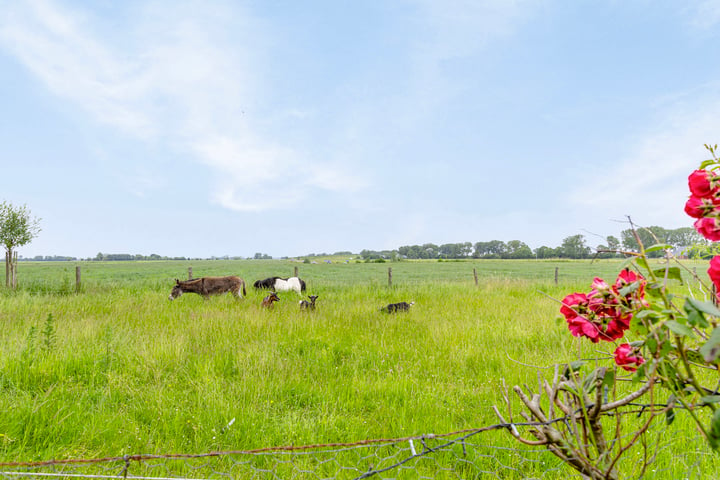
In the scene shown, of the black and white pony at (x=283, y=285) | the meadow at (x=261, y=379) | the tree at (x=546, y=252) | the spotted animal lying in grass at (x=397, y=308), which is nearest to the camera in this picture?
the meadow at (x=261, y=379)

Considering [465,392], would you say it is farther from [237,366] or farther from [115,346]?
[115,346]

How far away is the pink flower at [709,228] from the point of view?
950mm

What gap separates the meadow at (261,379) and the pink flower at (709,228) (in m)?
0.37

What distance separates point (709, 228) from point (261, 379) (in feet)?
14.5

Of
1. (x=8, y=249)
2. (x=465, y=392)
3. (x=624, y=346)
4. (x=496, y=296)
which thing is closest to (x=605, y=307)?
(x=624, y=346)

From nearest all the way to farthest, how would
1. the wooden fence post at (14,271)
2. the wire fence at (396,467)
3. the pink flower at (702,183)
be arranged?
the pink flower at (702,183)
the wire fence at (396,467)
the wooden fence post at (14,271)

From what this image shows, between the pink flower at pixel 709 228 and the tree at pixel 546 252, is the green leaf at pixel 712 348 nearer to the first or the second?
the pink flower at pixel 709 228

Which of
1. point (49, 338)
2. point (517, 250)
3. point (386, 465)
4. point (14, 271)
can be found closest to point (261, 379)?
point (386, 465)

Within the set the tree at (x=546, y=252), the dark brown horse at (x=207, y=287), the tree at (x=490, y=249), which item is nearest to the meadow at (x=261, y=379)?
the dark brown horse at (x=207, y=287)

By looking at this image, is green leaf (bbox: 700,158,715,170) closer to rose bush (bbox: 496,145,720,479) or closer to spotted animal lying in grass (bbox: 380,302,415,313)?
rose bush (bbox: 496,145,720,479)

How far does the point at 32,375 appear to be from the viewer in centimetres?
445

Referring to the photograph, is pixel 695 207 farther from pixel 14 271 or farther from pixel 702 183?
pixel 14 271

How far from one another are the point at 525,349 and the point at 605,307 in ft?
16.5

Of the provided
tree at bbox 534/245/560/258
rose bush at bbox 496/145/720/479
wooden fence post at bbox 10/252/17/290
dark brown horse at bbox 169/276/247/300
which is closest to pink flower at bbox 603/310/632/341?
rose bush at bbox 496/145/720/479
